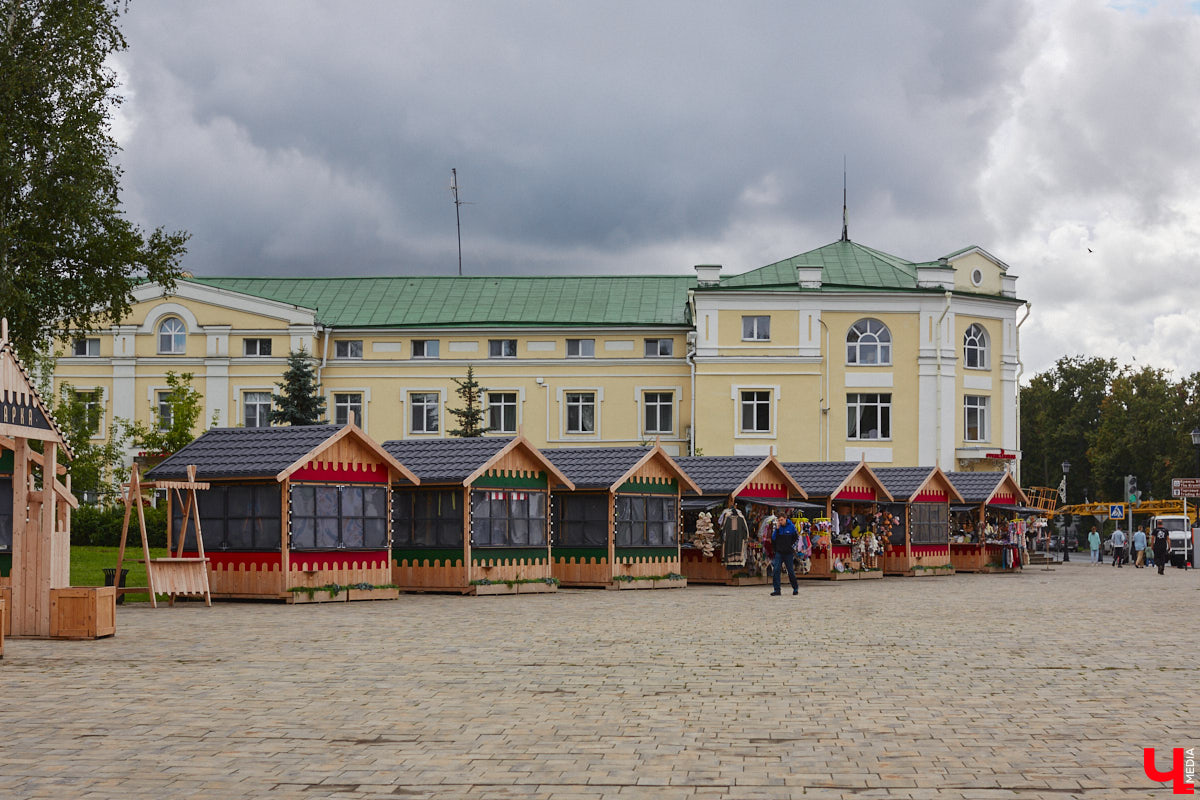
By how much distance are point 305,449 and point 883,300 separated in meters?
40.8

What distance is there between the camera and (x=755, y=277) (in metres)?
64.8

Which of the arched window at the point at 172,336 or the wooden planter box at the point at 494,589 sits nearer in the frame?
the wooden planter box at the point at 494,589

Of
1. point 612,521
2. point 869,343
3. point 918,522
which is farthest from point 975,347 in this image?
point 612,521

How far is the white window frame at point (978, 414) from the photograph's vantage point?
212 feet

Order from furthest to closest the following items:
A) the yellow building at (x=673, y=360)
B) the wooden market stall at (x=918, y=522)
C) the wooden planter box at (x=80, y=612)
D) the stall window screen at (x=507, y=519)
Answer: the yellow building at (x=673, y=360)
the wooden market stall at (x=918, y=522)
the stall window screen at (x=507, y=519)
the wooden planter box at (x=80, y=612)

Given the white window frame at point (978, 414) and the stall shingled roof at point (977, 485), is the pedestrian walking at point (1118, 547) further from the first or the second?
the stall shingled roof at point (977, 485)

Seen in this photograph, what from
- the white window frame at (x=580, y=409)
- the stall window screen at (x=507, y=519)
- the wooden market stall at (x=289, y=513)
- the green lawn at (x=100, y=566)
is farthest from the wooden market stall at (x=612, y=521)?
the white window frame at (x=580, y=409)

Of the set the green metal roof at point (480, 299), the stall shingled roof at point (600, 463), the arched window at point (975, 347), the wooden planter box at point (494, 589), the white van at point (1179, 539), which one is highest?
the green metal roof at point (480, 299)

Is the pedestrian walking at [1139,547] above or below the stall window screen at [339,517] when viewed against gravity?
below

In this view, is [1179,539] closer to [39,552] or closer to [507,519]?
[507,519]

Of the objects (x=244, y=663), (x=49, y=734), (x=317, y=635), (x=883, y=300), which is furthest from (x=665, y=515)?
(x=883, y=300)

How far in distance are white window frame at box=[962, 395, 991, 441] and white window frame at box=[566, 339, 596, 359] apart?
54.2ft

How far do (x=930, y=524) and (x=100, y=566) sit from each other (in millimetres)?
24890

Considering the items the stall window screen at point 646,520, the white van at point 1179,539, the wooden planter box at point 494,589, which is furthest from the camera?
the white van at point 1179,539
